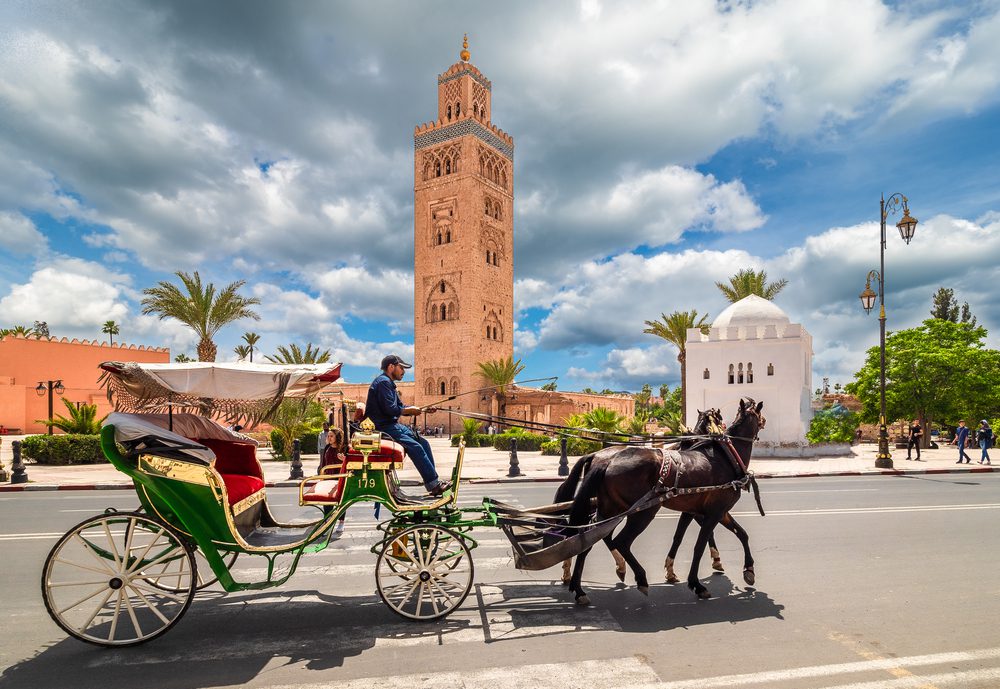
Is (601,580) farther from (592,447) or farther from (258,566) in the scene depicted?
(592,447)

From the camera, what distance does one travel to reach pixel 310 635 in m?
4.64

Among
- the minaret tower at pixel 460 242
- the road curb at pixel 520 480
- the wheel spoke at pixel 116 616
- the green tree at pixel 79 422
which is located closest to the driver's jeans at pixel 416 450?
the wheel spoke at pixel 116 616

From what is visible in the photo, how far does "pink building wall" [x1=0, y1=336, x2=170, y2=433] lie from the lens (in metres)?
34.8

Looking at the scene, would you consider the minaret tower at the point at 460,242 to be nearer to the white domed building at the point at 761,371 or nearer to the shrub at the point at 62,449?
the white domed building at the point at 761,371

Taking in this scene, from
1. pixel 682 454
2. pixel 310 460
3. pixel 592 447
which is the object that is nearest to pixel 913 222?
pixel 592 447

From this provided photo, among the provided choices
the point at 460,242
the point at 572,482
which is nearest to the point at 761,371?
the point at 572,482

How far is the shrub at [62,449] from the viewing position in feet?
65.1

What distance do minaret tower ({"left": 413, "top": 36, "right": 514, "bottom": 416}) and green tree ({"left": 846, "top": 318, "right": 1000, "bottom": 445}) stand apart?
29030 millimetres

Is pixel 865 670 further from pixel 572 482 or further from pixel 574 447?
pixel 574 447

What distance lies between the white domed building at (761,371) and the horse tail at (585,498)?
852 inches

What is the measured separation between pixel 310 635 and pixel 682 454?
3665 millimetres

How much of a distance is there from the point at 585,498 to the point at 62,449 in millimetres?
20840

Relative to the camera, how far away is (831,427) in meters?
26.8

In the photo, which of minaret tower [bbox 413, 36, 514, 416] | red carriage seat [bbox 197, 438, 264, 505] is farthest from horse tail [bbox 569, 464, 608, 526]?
minaret tower [bbox 413, 36, 514, 416]
